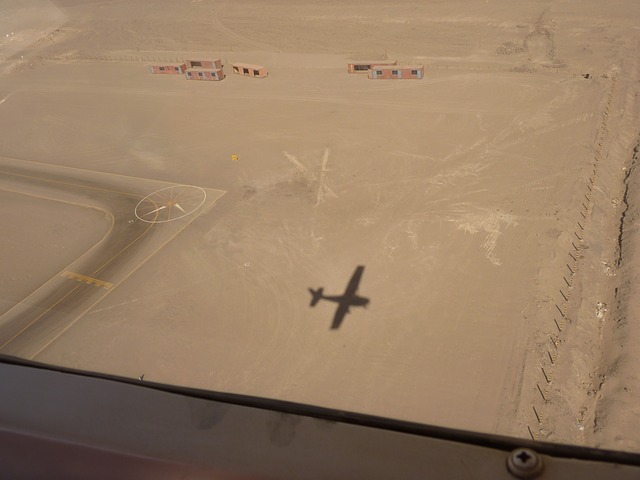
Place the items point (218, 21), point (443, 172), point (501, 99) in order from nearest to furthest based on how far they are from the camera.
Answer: point (443, 172)
point (501, 99)
point (218, 21)

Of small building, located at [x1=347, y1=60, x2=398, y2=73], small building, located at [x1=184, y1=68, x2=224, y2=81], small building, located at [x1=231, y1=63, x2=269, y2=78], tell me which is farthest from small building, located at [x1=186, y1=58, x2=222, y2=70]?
small building, located at [x1=347, y1=60, x2=398, y2=73]

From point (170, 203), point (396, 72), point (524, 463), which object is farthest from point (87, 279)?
point (396, 72)

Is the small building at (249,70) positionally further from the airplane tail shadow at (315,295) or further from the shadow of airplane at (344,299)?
the airplane tail shadow at (315,295)

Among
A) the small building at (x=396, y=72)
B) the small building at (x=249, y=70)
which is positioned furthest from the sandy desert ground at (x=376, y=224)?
the small building at (x=249, y=70)

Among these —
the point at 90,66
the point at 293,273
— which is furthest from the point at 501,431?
the point at 90,66

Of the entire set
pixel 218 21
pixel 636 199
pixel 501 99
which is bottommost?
pixel 636 199

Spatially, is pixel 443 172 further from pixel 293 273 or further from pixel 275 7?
pixel 275 7

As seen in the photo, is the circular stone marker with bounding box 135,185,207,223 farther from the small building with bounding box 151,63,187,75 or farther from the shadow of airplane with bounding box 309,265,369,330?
the small building with bounding box 151,63,187,75
